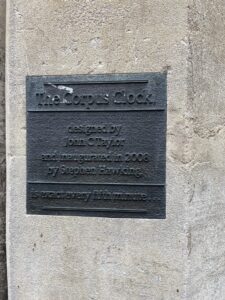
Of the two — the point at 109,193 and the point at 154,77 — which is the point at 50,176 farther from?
the point at 154,77

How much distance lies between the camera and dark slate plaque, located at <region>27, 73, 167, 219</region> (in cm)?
403

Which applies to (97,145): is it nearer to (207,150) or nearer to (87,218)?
(87,218)

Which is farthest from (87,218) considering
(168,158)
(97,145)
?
(168,158)

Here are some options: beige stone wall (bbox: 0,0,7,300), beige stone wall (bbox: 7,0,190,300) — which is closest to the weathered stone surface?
beige stone wall (bbox: 7,0,190,300)

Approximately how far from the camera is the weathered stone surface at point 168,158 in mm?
3971

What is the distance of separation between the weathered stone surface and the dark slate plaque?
2.5 inches

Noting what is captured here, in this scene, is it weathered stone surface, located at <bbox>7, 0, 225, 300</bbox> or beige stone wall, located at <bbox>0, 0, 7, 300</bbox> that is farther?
beige stone wall, located at <bbox>0, 0, 7, 300</bbox>

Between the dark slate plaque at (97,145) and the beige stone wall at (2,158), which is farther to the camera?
the beige stone wall at (2,158)

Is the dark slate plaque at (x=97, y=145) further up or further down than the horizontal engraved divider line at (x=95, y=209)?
further up

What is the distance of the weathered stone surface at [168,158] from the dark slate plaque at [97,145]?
64 millimetres

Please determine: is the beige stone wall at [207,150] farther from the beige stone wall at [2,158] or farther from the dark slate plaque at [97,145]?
the beige stone wall at [2,158]

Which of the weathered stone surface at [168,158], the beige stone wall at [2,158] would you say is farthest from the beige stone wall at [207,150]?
the beige stone wall at [2,158]

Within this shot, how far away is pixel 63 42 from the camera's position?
419 centimetres

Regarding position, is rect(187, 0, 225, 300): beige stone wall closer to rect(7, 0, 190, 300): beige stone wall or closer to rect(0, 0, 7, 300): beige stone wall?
rect(7, 0, 190, 300): beige stone wall
